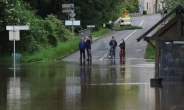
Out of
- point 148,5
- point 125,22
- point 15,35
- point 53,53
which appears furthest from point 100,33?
point 148,5

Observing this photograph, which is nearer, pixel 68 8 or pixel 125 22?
pixel 68 8

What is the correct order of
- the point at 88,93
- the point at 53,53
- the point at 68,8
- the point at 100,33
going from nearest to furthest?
the point at 88,93, the point at 53,53, the point at 68,8, the point at 100,33

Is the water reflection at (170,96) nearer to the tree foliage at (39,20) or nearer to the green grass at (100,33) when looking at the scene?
A: the tree foliage at (39,20)

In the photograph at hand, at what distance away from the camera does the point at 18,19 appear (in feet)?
120

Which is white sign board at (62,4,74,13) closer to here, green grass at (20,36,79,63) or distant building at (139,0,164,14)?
green grass at (20,36,79,63)

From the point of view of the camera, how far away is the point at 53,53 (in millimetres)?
39250

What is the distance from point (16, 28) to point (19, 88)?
263 inches

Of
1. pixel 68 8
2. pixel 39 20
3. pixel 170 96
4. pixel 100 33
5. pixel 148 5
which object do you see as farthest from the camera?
pixel 148 5

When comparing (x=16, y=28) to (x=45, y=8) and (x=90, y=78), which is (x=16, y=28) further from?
(x=45, y=8)

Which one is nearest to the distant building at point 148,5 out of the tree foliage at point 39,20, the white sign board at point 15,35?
the tree foliage at point 39,20

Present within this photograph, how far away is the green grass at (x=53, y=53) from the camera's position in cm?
3603

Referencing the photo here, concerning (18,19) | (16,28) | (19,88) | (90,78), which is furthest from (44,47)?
(19,88)

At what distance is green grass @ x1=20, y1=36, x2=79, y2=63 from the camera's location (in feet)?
118

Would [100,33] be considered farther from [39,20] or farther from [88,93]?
[88,93]
